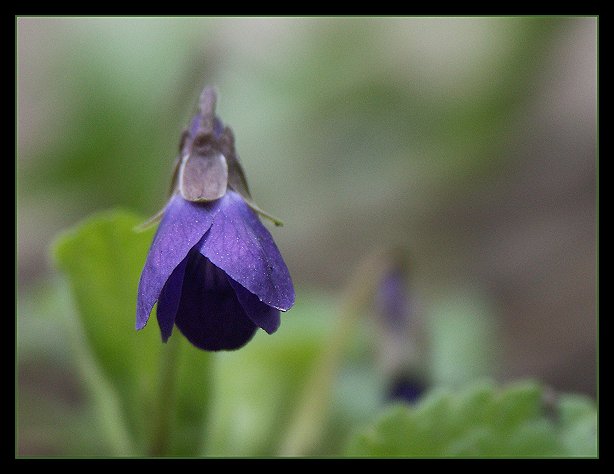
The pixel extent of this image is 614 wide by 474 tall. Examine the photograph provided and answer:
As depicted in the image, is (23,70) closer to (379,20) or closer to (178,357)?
(379,20)

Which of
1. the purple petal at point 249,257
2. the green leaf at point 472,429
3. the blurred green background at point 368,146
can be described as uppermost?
the blurred green background at point 368,146

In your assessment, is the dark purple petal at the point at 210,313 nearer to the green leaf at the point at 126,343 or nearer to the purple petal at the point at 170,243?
the purple petal at the point at 170,243

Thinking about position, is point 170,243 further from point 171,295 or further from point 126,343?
point 126,343

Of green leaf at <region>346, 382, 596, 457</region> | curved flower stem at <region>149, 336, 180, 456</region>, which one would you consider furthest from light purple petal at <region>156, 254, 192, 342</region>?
green leaf at <region>346, 382, 596, 457</region>

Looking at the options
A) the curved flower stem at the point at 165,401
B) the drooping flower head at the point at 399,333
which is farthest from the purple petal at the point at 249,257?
the drooping flower head at the point at 399,333

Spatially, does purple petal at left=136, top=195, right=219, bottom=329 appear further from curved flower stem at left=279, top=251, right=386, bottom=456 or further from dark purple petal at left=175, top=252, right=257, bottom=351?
curved flower stem at left=279, top=251, right=386, bottom=456

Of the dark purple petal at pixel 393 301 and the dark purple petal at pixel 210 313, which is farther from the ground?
the dark purple petal at pixel 393 301

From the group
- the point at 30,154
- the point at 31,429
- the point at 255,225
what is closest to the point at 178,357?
the point at 255,225
